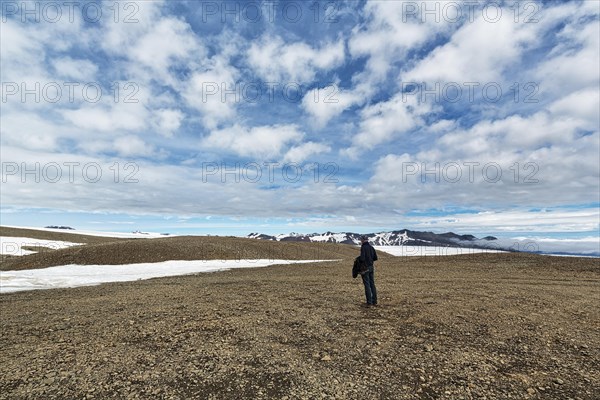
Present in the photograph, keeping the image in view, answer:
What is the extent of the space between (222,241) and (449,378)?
202ft

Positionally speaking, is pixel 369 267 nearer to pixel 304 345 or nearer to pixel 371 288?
pixel 371 288

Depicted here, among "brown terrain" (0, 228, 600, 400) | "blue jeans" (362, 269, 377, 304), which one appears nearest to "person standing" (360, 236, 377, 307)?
"blue jeans" (362, 269, 377, 304)

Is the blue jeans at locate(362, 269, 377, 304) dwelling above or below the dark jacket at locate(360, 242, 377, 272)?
below

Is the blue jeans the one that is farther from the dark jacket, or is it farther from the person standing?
the dark jacket

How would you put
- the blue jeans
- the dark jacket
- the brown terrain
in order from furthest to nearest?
the blue jeans, the dark jacket, the brown terrain

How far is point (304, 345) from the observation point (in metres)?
10.1

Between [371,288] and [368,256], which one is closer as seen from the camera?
[368,256]

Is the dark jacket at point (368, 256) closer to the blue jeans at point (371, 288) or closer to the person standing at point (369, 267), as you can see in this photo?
the person standing at point (369, 267)

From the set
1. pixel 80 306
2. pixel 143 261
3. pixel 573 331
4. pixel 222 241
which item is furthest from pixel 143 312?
pixel 222 241

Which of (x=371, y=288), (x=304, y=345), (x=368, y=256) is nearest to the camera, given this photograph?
(x=304, y=345)

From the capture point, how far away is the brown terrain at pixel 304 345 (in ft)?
24.5

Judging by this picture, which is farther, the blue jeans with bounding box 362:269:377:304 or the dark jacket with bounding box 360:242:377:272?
the blue jeans with bounding box 362:269:377:304

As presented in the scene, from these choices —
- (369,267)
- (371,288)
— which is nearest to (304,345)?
(369,267)

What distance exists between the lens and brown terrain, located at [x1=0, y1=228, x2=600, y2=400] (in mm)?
7461
